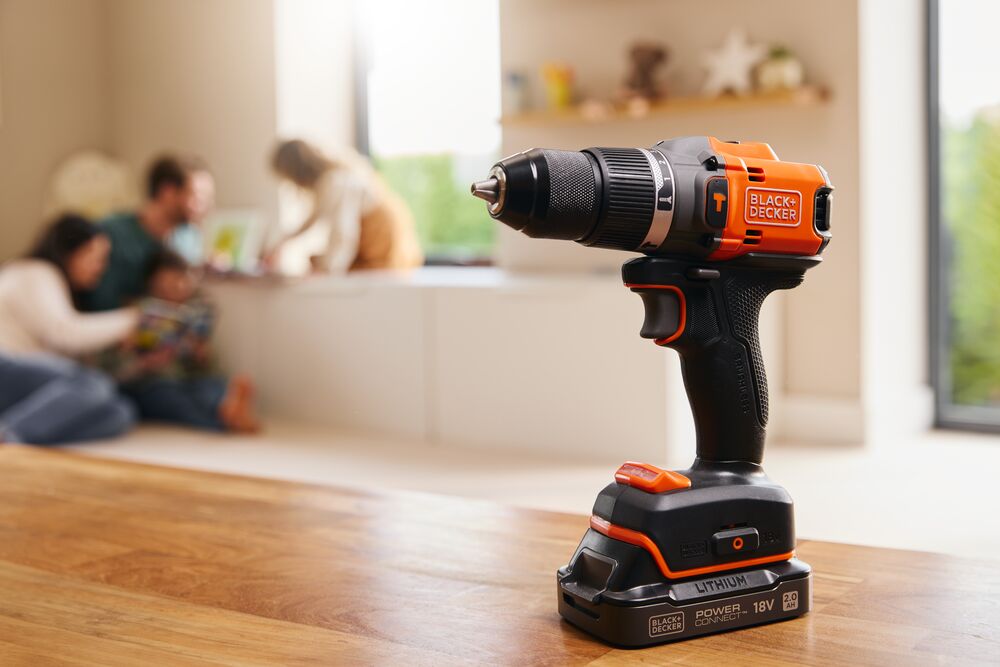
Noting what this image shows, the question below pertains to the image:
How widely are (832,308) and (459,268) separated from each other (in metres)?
1.65

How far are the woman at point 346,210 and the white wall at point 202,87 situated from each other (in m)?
0.80

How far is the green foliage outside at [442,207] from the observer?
16.1ft

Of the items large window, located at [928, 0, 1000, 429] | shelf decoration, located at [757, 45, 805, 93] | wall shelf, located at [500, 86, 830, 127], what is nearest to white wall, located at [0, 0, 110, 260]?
wall shelf, located at [500, 86, 830, 127]

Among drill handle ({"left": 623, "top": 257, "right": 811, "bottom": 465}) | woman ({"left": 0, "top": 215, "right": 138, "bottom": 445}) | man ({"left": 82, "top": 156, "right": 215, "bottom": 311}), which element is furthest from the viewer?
man ({"left": 82, "top": 156, "right": 215, "bottom": 311})

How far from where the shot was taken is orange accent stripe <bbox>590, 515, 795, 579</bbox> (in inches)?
34.5

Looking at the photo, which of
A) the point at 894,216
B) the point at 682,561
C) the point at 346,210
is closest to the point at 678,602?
the point at 682,561

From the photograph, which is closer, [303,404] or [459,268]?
[303,404]

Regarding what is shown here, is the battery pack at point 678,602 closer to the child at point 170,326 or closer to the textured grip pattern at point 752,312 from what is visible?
the textured grip pattern at point 752,312

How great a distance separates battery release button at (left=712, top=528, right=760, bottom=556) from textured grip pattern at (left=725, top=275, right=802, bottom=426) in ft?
0.33

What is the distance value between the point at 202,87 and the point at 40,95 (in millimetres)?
796

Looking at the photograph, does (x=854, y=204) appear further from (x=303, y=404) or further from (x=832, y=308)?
(x=303, y=404)

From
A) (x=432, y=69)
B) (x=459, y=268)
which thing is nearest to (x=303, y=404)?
(x=459, y=268)

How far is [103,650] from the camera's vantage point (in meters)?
0.82

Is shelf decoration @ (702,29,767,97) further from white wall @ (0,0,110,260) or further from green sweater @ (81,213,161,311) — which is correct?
white wall @ (0,0,110,260)
